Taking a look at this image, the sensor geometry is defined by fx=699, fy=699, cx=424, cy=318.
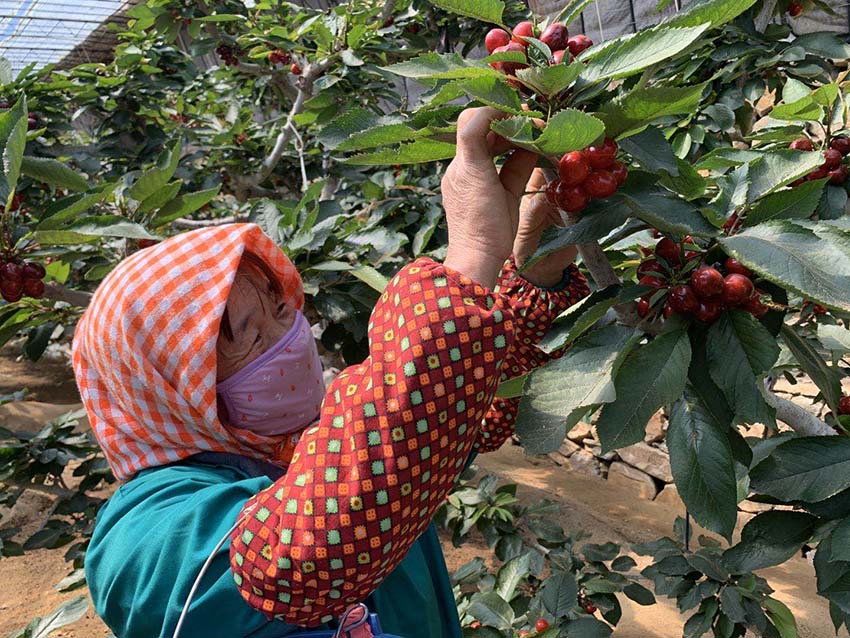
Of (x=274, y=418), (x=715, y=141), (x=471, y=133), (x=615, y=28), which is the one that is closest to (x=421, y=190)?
(x=715, y=141)

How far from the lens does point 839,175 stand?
1.33 m

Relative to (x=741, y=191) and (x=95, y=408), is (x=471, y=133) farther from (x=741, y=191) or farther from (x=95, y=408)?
(x=95, y=408)

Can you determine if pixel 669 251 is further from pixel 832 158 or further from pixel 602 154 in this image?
pixel 832 158

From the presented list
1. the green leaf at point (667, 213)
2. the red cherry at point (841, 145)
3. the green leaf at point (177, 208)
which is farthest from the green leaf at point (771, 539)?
the green leaf at point (177, 208)

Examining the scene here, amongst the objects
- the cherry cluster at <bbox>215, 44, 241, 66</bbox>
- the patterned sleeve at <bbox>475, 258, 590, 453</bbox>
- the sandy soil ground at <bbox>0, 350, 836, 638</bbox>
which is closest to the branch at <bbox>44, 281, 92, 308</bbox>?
the patterned sleeve at <bbox>475, 258, 590, 453</bbox>

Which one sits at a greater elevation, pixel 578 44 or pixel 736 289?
pixel 578 44

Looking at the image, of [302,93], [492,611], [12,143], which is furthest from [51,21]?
[492,611]

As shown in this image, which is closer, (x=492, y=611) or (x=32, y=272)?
(x=32, y=272)

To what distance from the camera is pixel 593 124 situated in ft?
2.42

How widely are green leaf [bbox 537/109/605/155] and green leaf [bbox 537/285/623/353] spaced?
22cm

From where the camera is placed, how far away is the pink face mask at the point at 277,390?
1.13 metres

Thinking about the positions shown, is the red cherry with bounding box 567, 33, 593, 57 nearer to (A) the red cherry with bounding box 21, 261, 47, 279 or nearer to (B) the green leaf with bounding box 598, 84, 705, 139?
(B) the green leaf with bounding box 598, 84, 705, 139

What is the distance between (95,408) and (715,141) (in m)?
2.05

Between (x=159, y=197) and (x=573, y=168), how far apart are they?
124cm
